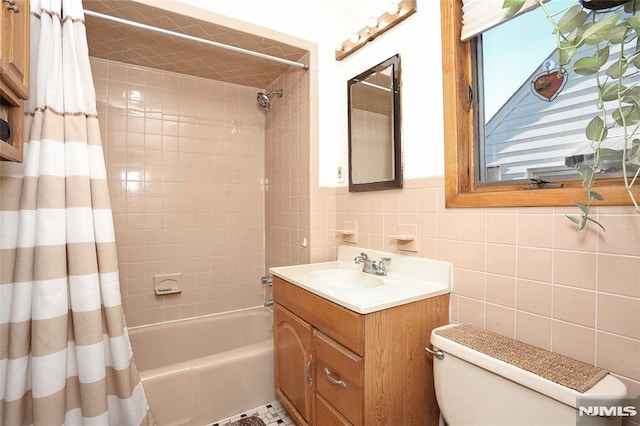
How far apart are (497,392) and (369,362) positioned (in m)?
0.37

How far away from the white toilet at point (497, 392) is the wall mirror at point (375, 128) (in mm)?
792

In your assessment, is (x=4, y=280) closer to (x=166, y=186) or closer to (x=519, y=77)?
(x=166, y=186)

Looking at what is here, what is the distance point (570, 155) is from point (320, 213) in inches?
49.4

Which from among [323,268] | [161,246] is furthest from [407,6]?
[161,246]

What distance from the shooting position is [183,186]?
2277 mm

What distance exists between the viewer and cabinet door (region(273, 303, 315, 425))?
1294 millimetres

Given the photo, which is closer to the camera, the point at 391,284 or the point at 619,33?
the point at 619,33

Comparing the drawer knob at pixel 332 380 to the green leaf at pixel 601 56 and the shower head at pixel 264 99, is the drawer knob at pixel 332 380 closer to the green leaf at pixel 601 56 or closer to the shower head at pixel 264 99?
the green leaf at pixel 601 56

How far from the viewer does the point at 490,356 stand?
0.86m

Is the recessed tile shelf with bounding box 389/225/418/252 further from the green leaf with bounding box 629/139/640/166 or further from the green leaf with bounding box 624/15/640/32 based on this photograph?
the green leaf with bounding box 624/15/640/32

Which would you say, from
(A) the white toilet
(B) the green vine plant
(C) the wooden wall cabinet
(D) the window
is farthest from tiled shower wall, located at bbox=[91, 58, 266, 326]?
(B) the green vine plant

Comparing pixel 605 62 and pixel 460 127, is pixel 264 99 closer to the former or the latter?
pixel 460 127

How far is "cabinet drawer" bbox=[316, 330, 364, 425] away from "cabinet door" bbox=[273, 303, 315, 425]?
0.23 ft

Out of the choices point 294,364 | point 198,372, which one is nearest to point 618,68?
point 294,364
